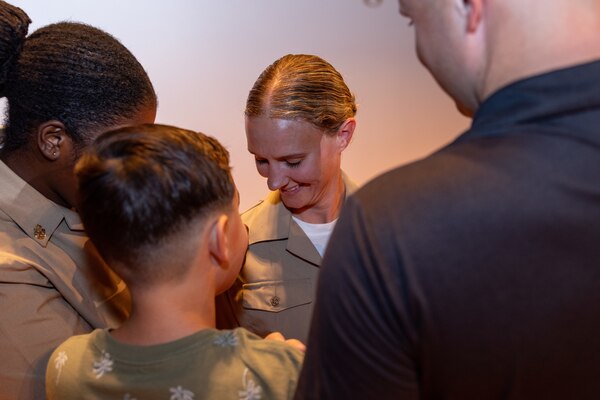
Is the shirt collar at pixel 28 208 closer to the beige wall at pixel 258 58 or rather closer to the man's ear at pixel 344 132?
the man's ear at pixel 344 132

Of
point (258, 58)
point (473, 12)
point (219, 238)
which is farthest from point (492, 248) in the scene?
point (258, 58)

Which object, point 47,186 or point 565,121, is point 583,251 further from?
point 47,186

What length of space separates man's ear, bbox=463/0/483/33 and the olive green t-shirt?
0.48 meters

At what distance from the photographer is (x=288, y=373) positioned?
899 millimetres

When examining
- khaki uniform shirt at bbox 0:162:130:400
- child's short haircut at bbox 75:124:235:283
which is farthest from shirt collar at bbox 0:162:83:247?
child's short haircut at bbox 75:124:235:283

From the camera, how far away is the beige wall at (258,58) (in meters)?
2.29

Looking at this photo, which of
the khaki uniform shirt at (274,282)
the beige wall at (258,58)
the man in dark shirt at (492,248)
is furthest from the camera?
the beige wall at (258,58)

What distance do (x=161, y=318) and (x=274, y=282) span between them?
0.71 m

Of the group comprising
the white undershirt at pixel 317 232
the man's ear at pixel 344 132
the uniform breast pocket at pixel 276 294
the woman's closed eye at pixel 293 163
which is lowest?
the uniform breast pocket at pixel 276 294

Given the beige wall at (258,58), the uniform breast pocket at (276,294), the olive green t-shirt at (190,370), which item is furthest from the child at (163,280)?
the beige wall at (258,58)

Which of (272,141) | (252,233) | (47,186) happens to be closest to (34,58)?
(47,186)

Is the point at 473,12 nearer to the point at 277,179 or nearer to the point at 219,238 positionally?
the point at 219,238

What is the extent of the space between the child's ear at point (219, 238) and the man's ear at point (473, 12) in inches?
17.3

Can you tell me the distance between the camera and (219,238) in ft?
3.11
